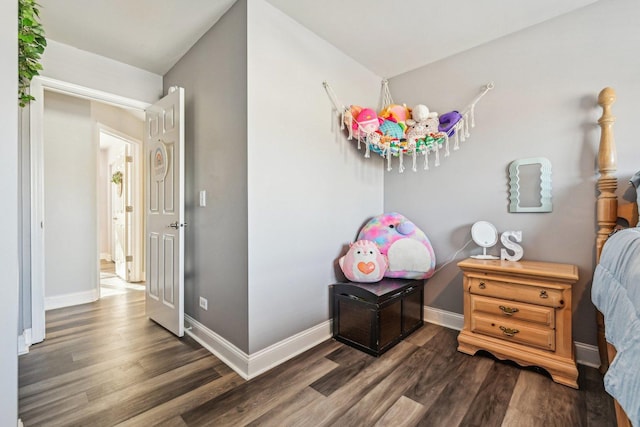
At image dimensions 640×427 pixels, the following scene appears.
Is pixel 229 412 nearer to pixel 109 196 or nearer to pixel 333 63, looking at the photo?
pixel 333 63

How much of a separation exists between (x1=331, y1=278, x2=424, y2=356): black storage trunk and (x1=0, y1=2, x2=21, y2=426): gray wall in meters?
1.73

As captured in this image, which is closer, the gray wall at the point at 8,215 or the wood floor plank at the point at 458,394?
the gray wall at the point at 8,215

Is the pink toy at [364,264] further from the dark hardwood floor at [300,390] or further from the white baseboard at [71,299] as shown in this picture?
the white baseboard at [71,299]

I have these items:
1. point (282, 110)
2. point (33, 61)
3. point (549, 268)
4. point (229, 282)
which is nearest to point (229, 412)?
point (229, 282)

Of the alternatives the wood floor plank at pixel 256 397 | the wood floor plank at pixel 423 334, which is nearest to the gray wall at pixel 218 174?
the wood floor plank at pixel 256 397

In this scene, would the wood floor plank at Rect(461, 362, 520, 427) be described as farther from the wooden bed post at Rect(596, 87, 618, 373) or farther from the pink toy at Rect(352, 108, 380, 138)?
the pink toy at Rect(352, 108, 380, 138)

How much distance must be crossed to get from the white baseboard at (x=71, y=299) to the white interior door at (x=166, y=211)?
1081 mm

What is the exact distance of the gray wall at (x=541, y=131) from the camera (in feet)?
5.92

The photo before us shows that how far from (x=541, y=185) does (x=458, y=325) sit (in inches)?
51.1

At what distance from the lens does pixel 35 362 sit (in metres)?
1.89

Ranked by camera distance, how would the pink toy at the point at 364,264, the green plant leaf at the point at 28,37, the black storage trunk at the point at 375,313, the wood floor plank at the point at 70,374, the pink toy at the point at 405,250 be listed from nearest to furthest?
the green plant leaf at the point at 28,37 < the wood floor plank at the point at 70,374 < the black storage trunk at the point at 375,313 < the pink toy at the point at 364,264 < the pink toy at the point at 405,250

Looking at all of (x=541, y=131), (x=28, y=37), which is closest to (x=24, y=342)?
(x=28, y=37)

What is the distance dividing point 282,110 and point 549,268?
2052 mm

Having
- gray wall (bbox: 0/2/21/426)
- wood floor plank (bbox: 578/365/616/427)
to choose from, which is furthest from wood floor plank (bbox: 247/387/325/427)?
wood floor plank (bbox: 578/365/616/427)
